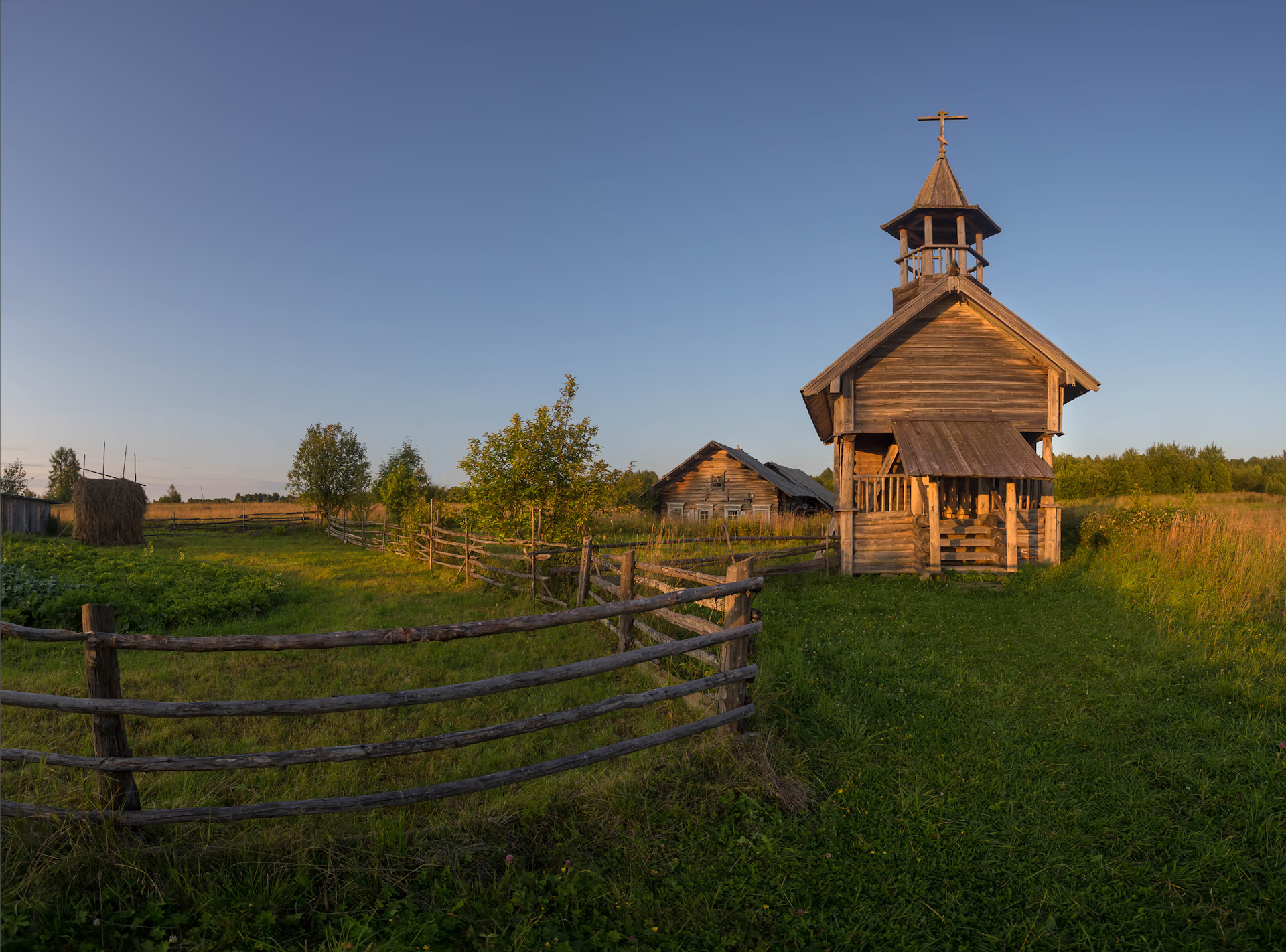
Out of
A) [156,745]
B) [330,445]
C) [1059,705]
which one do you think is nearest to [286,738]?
[156,745]

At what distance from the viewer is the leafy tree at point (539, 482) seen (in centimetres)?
1555

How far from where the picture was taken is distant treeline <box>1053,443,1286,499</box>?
42.1 meters

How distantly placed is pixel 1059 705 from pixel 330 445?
149 ft

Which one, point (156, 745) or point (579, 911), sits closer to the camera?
point (579, 911)

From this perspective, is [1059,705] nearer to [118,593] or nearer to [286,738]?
[286,738]

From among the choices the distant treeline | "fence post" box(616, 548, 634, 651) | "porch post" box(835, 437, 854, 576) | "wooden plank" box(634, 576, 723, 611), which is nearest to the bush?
"fence post" box(616, 548, 634, 651)

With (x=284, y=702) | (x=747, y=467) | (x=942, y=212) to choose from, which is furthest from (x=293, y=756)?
(x=747, y=467)

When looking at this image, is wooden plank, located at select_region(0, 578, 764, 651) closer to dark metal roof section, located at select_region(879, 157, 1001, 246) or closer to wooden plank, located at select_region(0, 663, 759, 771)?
wooden plank, located at select_region(0, 663, 759, 771)

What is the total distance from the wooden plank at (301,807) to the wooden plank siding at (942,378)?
1321 cm

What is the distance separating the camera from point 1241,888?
3953 millimetres

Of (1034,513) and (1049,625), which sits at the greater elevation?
(1034,513)

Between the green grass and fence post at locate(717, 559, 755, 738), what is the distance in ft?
0.76

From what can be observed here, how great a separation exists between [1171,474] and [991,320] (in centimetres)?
3857

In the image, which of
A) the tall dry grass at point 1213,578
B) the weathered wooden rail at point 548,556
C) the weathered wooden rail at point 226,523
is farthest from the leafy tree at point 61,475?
the tall dry grass at point 1213,578
